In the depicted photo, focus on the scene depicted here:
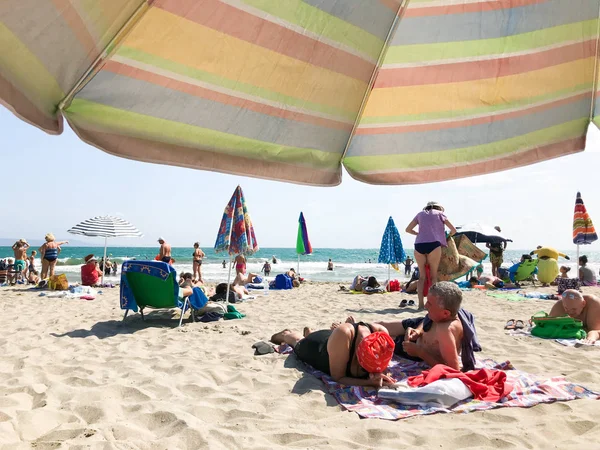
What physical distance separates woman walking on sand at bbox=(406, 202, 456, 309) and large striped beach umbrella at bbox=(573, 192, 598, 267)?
687cm

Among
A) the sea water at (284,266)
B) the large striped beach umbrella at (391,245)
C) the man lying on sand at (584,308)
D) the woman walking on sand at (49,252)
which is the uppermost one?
the large striped beach umbrella at (391,245)

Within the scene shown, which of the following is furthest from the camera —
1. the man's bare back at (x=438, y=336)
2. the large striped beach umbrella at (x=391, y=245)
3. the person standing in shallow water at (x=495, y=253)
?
the person standing in shallow water at (x=495, y=253)

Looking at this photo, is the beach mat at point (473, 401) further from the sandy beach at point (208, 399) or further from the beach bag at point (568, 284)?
the beach bag at point (568, 284)

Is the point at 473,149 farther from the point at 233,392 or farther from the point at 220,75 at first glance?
the point at 233,392

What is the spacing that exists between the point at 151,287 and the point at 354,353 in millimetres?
3433

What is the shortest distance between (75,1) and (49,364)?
3.67m

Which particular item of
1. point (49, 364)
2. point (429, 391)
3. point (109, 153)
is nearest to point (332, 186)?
point (109, 153)

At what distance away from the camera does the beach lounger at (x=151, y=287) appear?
5.54 metres

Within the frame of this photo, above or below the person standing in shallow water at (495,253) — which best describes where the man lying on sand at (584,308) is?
below

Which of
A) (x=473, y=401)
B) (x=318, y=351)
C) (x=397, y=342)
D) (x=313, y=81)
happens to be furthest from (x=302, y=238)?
(x=313, y=81)

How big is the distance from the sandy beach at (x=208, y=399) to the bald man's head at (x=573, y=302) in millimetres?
549

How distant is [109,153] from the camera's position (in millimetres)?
1144

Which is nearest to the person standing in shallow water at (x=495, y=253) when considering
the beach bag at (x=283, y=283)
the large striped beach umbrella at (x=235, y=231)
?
the beach bag at (x=283, y=283)

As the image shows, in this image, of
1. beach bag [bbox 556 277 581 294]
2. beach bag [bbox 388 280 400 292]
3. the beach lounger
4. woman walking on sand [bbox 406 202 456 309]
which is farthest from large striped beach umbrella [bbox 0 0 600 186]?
beach bag [bbox 388 280 400 292]
